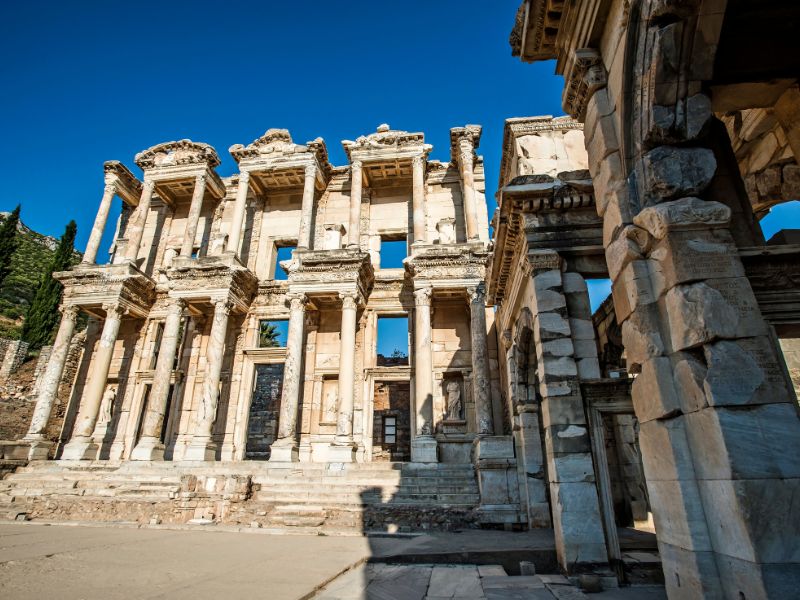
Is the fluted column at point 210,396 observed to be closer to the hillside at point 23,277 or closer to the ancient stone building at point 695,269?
the ancient stone building at point 695,269

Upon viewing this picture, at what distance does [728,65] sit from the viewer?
460 cm

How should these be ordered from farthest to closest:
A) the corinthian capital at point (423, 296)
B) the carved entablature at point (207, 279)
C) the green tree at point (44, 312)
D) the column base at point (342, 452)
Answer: the green tree at point (44, 312), the carved entablature at point (207, 279), the corinthian capital at point (423, 296), the column base at point (342, 452)

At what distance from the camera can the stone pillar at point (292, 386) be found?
15.0 m

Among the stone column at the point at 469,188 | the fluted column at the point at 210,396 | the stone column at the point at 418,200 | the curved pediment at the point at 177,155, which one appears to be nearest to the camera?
the fluted column at the point at 210,396

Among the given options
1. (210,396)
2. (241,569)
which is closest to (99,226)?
(210,396)

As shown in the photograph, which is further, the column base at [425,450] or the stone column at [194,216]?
the stone column at [194,216]

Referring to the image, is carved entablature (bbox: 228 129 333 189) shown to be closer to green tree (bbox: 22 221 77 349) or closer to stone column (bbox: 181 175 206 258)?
stone column (bbox: 181 175 206 258)

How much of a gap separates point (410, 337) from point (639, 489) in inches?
390

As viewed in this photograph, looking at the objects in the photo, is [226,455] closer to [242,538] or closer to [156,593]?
[242,538]

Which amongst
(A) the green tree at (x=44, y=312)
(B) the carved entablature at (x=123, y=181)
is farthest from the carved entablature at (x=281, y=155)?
(A) the green tree at (x=44, y=312)

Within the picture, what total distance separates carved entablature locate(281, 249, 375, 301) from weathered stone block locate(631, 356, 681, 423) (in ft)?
44.7

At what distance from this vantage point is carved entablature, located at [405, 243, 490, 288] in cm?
1661

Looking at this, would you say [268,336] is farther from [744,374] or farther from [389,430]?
[744,374]

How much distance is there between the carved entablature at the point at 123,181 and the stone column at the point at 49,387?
662 centimetres
